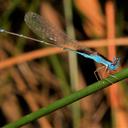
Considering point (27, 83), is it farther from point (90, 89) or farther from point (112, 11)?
point (90, 89)

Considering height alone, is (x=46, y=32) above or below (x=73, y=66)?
above

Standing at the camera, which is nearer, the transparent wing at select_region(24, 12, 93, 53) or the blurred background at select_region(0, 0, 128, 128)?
the transparent wing at select_region(24, 12, 93, 53)

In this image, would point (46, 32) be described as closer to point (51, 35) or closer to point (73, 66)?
point (51, 35)

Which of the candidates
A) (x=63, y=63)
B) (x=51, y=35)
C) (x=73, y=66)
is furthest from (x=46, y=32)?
(x=63, y=63)

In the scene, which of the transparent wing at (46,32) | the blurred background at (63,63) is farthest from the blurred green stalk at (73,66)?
the transparent wing at (46,32)

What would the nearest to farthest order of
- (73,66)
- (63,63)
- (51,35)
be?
(51,35)
(73,66)
(63,63)

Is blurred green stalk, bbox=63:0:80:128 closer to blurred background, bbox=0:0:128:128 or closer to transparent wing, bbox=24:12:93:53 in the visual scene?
blurred background, bbox=0:0:128:128

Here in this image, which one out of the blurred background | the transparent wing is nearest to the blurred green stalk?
the blurred background

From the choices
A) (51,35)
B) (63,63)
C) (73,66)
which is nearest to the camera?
(51,35)

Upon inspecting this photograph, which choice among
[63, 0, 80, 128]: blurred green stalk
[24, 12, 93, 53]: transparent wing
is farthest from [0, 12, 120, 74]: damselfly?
[63, 0, 80, 128]: blurred green stalk

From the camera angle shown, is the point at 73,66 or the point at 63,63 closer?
the point at 73,66
